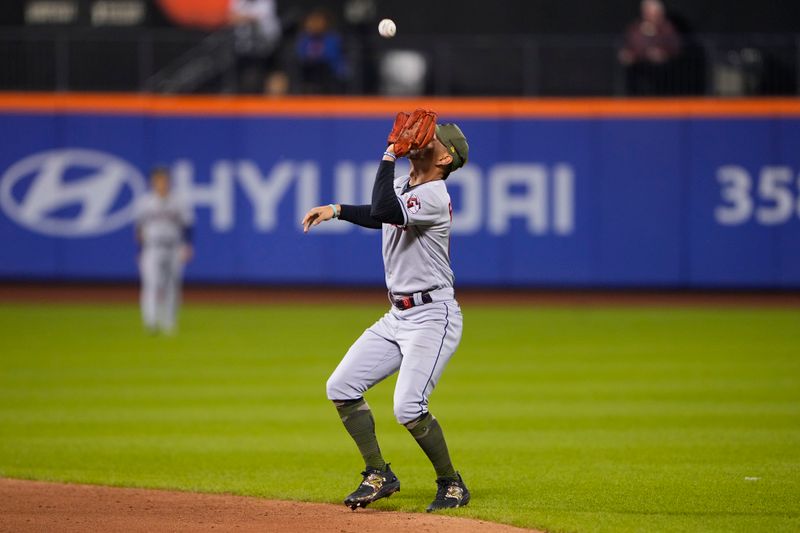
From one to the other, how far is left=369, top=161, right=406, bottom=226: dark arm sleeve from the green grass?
5.51 ft

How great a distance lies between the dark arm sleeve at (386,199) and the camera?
6.43 metres

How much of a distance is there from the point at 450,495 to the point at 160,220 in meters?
9.54

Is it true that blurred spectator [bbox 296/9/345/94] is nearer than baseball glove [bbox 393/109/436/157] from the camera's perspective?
No

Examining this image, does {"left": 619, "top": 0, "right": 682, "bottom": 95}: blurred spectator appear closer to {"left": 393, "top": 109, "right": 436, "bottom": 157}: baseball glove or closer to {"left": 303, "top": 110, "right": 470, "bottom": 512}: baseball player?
{"left": 303, "top": 110, "right": 470, "bottom": 512}: baseball player

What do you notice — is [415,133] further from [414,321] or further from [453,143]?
[414,321]

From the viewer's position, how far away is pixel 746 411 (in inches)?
405

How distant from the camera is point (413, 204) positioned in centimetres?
656

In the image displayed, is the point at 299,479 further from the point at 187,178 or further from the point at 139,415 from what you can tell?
the point at 187,178

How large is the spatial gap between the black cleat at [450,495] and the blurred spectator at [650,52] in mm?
14558

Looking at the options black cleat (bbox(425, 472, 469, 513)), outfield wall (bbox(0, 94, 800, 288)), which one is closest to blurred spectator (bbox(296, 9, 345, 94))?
outfield wall (bbox(0, 94, 800, 288))

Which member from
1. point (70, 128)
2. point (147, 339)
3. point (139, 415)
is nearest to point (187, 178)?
point (70, 128)

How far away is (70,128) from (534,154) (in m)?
7.90

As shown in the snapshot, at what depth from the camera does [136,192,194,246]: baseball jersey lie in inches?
614

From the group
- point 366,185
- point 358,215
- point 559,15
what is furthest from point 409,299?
point 559,15
